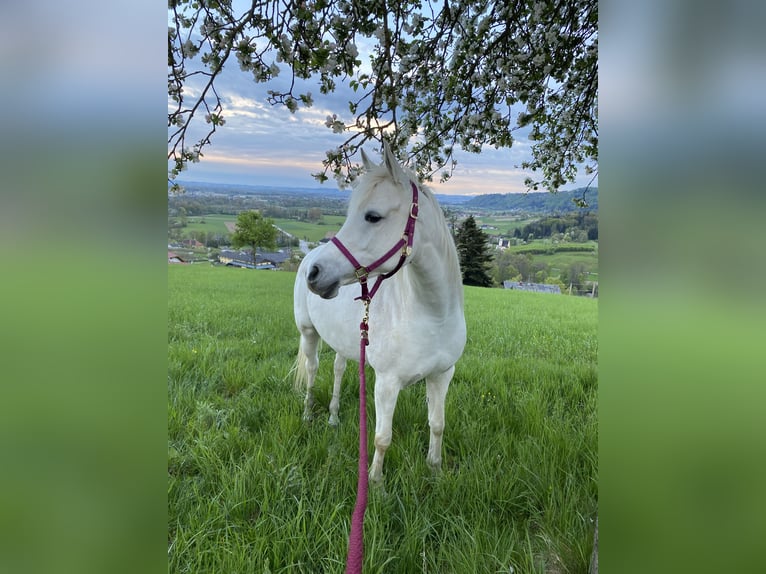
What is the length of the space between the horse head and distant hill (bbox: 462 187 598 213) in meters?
1.82

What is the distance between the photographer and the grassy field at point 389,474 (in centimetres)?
170

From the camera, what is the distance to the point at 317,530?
1848mm

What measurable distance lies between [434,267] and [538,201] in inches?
113

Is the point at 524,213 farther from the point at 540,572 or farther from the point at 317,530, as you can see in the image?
the point at 317,530

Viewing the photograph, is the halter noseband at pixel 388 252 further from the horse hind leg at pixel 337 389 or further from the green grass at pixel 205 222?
the horse hind leg at pixel 337 389

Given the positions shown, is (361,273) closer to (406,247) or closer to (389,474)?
(406,247)

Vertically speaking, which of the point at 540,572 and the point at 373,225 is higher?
the point at 373,225

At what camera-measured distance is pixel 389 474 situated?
2432 mm

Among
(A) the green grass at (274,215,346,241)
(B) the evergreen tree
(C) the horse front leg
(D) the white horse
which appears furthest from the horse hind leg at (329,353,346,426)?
(B) the evergreen tree

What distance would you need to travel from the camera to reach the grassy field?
1704mm
